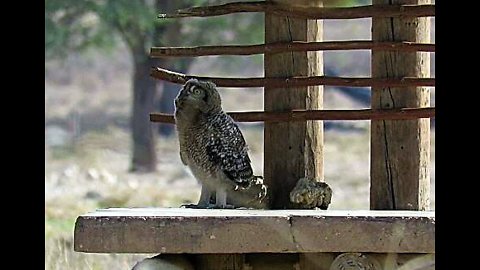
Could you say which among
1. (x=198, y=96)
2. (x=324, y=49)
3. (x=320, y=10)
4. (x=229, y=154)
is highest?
(x=320, y=10)

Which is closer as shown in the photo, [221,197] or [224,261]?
[224,261]

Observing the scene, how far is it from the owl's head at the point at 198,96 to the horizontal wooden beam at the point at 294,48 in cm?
23

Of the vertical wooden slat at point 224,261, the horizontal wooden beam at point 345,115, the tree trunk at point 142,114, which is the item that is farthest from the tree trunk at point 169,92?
the vertical wooden slat at point 224,261

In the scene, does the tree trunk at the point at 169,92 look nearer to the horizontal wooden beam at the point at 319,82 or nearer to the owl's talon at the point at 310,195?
the horizontal wooden beam at the point at 319,82

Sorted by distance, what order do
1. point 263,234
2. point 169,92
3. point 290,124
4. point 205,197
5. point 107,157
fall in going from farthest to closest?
point 169,92 < point 107,157 < point 290,124 < point 205,197 < point 263,234

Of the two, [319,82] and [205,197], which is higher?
[319,82]

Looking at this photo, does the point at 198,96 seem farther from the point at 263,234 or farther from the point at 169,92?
the point at 169,92

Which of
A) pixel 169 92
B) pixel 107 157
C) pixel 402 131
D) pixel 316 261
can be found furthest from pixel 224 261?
pixel 169 92

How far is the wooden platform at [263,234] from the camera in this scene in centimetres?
395

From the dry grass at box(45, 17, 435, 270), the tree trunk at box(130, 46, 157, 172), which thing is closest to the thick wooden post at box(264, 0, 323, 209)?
the dry grass at box(45, 17, 435, 270)

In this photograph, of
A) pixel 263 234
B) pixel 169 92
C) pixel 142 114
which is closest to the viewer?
pixel 263 234

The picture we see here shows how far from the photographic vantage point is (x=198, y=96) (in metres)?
4.59

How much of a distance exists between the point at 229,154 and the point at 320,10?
0.70 m
